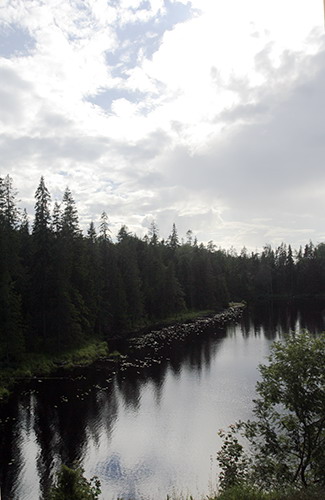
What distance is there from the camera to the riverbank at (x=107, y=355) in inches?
1604

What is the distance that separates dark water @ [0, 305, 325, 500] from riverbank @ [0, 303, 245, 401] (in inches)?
101

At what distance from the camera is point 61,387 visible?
38.0m

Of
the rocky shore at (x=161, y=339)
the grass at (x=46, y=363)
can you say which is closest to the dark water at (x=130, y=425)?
the grass at (x=46, y=363)

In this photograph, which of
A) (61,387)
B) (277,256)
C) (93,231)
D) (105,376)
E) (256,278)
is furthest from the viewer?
(277,256)

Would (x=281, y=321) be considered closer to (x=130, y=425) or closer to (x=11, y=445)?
(x=130, y=425)

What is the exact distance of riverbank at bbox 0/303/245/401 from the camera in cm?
4075

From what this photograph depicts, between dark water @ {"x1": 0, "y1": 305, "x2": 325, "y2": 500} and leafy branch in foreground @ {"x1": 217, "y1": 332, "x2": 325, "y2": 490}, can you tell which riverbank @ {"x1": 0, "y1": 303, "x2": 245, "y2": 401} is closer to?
dark water @ {"x1": 0, "y1": 305, "x2": 325, "y2": 500}

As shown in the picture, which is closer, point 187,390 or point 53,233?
point 187,390

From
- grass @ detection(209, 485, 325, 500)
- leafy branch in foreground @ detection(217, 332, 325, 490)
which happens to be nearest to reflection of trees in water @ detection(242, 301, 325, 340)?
leafy branch in foreground @ detection(217, 332, 325, 490)

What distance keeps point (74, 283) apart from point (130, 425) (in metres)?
30.1

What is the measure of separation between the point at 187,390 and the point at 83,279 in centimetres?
2574

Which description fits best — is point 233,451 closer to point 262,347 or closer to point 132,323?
point 262,347

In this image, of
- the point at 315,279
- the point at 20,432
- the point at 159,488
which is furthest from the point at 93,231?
the point at 315,279

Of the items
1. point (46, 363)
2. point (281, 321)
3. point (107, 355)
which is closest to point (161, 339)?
point (107, 355)
